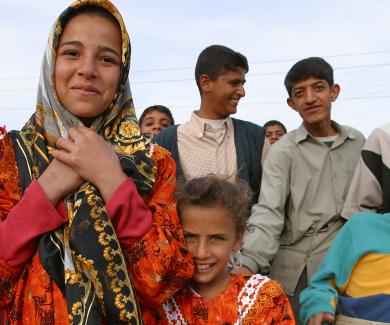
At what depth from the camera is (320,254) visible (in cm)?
340

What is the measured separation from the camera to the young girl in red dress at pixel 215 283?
6.75 ft

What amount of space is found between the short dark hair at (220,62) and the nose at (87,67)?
2.33 m

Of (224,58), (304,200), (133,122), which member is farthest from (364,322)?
(224,58)

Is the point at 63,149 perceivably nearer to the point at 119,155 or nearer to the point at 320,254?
the point at 119,155

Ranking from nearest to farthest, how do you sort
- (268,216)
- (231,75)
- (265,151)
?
(268,216)
(265,151)
(231,75)

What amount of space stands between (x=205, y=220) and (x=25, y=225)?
0.70 metres

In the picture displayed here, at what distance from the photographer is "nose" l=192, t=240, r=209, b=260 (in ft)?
6.75

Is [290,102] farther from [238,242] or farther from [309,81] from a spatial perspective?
[238,242]

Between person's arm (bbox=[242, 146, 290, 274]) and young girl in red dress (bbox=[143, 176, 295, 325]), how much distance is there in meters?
0.66

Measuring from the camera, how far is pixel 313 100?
3699mm

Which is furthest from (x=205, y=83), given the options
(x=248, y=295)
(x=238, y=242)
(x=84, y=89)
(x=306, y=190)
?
(x=84, y=89)

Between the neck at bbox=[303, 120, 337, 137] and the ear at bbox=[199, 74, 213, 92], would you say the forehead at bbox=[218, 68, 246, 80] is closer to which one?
the ear at bbox=[199, 74, 213, 92]

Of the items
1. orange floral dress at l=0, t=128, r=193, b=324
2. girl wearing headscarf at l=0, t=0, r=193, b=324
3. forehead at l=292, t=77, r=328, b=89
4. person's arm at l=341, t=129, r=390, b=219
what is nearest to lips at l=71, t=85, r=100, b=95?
girl wearing headscarf at l=0, t=0, r=193, b=324

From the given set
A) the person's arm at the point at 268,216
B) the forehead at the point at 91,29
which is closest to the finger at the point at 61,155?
the forehead at the point at 91,29
